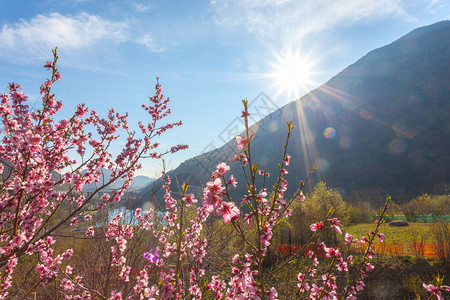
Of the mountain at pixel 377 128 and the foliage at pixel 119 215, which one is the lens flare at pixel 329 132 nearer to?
the mountain at pixel 377 128

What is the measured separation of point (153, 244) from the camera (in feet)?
19.6

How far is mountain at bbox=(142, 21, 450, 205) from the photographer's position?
3561 inches

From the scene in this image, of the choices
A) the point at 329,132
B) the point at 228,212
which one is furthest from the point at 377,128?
the point at 228,212

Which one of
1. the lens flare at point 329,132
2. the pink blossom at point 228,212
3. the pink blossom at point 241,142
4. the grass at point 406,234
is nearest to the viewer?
the pink blossom at point 228,212

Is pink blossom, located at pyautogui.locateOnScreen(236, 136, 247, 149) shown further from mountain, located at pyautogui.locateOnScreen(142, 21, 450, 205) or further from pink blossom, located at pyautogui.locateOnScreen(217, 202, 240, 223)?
mountain, located at pyautogui.locateOnScreen(142, 21, 450, 205)

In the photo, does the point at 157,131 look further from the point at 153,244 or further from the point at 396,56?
the point at 396,56

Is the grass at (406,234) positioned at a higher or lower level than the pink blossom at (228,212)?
lower

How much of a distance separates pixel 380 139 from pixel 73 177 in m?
133

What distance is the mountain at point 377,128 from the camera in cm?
9044

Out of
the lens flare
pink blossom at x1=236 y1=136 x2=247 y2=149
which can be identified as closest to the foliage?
pink blossom at x1=236 y1=136 x2=247 y2=149

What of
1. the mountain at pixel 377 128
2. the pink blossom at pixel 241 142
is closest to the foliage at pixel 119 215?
the pink blossom at pixel 241 142

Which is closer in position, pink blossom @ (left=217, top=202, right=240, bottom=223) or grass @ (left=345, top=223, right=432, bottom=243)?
pink blossom @ (left=217, top=202, right=240, bottom=223)

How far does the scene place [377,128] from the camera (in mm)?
114562

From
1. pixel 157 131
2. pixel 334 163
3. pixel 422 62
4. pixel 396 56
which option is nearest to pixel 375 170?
pixel 334 163
